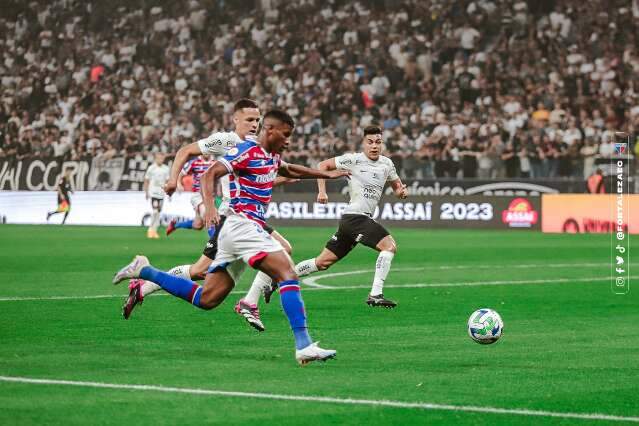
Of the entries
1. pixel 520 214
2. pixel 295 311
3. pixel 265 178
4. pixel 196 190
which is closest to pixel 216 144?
pixel 265 178

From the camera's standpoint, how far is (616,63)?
35000 millimetres

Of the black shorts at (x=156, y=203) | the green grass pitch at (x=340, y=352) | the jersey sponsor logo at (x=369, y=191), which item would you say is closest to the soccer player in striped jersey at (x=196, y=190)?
the green grass pitch at (x=340, y=352)

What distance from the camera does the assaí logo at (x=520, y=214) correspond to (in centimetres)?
3453

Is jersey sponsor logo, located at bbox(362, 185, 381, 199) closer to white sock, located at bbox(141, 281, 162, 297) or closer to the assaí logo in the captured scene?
white sock, located at bbox(141, 281, 162, 297)

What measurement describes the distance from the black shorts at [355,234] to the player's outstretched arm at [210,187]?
17.6 feet

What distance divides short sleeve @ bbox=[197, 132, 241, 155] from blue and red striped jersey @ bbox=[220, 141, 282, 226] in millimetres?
3558

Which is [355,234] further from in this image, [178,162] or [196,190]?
[196,190]

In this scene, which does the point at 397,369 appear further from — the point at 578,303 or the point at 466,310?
the point at 578,303

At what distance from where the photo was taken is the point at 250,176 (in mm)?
9969

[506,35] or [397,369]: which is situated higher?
[506,35]

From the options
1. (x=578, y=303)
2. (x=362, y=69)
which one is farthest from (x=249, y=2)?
(x=578, y=303)

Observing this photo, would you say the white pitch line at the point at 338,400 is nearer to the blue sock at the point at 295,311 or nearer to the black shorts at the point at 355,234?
the blue sock at the point at 295,311

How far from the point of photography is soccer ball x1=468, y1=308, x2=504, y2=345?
1061 cm

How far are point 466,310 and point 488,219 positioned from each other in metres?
21.4
